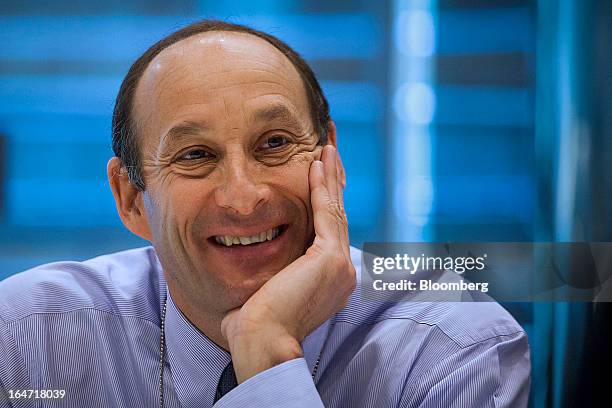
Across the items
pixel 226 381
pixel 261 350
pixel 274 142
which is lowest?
pixel 226 381

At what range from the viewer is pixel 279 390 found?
180 centimetres

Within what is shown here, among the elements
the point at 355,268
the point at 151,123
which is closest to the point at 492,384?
the point at 355,268

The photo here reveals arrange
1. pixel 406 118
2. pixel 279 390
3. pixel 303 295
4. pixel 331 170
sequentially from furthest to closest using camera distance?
pixel 406 118 → pixel 331 170 → pixel 303 295 → pixel 279 390

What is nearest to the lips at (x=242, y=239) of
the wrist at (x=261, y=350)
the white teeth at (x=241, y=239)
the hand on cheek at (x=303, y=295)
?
the white teeth at (x=241, y=239)

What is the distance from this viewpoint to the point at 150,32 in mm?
2205

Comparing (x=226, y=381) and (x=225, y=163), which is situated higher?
(x=225, y=163)

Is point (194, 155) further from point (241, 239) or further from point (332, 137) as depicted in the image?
point (332, 137)

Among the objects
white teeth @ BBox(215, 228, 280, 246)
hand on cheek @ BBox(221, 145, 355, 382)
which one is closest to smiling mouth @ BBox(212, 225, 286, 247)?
white teeth @ BBox(215, 228, 280, 246)

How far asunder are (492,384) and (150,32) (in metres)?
1.27

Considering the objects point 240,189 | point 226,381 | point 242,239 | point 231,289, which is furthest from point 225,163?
point 226,381

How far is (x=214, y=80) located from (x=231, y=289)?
1.67 feet

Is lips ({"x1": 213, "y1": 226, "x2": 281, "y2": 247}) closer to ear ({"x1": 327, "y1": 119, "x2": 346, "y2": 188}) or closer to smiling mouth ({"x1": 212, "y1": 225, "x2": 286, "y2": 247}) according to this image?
smiling mouth ({"x1": 212, "y1": 225, "x2": 286, "y2": 247})

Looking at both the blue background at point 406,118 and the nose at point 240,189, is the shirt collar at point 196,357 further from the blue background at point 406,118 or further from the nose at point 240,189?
the nose at point 240,189

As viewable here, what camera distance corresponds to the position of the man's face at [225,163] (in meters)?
1.96
